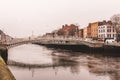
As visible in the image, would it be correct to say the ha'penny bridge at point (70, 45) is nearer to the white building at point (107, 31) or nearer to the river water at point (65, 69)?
the river water at point (65, 69)

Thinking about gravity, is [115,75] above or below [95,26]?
below

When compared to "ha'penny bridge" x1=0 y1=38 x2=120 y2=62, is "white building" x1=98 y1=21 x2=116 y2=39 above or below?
above

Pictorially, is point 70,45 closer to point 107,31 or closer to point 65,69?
point 107,31

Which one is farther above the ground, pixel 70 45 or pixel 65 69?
pixel 70 45

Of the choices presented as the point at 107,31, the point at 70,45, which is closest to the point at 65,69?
the point at 70,45

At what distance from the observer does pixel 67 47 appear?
281ft

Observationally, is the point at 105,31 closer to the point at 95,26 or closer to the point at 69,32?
the point at 95,26

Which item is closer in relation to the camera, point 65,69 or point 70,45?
point 65,69

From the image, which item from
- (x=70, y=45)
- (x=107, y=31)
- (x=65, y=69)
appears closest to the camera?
(x=65, y=69)

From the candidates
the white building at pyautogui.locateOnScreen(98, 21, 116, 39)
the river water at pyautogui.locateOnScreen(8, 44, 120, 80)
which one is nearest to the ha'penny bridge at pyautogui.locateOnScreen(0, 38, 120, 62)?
the river water at pyautogui.locateOnScreen(8, 44, 120, 80)

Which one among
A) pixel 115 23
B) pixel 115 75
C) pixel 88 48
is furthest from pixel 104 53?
pixel 115 75

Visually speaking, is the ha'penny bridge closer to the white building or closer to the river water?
the river water

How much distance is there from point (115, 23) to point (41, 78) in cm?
5813

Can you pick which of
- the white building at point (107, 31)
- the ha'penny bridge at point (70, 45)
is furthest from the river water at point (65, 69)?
the white building at point (107, 31)
